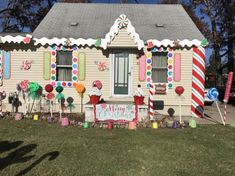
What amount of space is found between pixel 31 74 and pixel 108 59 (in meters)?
3.21

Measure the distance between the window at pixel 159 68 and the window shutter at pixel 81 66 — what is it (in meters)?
2.80

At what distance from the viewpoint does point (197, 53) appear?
36.6 feet

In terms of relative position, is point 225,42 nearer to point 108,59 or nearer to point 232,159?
point 108,59

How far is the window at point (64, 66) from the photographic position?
11492mm

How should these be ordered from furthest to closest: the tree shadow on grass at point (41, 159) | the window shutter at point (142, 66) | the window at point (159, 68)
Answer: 1. the window at point (159, 68)
2. the window shutter at point (142, 66)
3. the tree shadow on grass at point (41, 159)

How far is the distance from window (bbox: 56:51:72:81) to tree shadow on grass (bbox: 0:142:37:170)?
5.41 metres

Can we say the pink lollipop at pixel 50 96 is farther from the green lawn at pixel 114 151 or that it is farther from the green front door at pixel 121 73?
the green front door at pixel 121 73

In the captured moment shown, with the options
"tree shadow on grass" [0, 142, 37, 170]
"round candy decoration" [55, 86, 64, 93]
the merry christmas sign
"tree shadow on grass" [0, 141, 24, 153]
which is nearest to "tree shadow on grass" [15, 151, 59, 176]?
"tree shadow on grass" [0, 142, 37, 170]

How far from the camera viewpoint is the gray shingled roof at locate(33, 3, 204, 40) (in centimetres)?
1158

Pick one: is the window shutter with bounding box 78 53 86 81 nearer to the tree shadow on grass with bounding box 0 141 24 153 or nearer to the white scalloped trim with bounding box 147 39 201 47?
the white scalloped trim with bounding box 147 39 201 47

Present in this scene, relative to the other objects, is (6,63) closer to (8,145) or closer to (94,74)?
(94,74)

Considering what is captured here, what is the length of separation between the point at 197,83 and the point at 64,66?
543cm

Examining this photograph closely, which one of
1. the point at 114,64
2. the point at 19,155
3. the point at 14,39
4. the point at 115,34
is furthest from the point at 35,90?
the point at 19,155

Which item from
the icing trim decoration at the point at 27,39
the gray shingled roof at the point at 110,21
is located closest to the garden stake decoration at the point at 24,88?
the icing trim decoration at the point at 27,39
